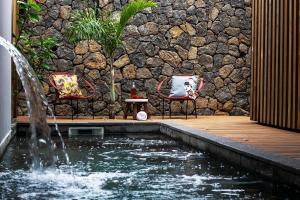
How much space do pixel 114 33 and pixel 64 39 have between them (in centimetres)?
120

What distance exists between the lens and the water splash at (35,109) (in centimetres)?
484

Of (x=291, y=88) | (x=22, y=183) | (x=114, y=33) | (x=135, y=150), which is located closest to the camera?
(x=22, y=183)

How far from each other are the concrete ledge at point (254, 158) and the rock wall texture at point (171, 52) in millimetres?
4635

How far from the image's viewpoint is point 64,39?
35.5 feet

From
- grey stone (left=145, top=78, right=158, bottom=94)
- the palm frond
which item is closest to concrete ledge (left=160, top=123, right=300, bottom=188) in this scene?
the palm frond

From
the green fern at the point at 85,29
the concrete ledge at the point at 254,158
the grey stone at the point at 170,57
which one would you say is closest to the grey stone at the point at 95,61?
the green fern at the point at 85,29

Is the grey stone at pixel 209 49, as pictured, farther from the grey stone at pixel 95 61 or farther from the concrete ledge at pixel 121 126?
the concrete ledge at pixel 121 126

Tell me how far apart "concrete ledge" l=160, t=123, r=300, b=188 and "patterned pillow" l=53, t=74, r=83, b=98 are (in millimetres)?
3822

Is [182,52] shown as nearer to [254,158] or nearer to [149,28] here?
[149,28]

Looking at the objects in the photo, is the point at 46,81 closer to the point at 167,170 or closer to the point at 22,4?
the point at 22,4

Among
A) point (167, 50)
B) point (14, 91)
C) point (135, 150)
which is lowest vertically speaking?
point (135, 150)

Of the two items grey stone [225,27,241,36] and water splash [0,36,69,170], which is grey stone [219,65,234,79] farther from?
water splash [0,36,69,170]

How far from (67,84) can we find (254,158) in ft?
20.3

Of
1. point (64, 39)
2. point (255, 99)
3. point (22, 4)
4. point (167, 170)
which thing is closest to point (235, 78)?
point (255, 99)
